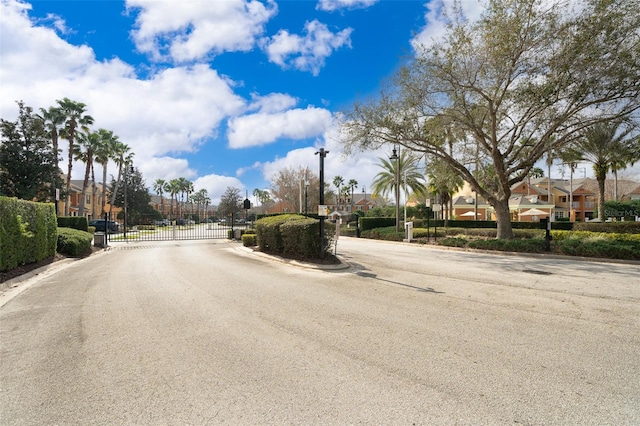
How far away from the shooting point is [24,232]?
408 inches

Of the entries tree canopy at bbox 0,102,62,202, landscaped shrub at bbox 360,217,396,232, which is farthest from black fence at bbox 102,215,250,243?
landscaped shrub at bbox 360,217,396,232

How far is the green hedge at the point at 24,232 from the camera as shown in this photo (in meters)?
9.40

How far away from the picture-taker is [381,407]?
3074 mm

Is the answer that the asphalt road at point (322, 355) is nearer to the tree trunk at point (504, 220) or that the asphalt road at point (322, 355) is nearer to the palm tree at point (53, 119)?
the tree trunk at point (504, 220)

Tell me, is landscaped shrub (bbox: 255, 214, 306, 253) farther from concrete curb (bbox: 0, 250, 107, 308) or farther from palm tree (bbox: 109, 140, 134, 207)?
palm tree (bbox: 109, 140, 134, 207)

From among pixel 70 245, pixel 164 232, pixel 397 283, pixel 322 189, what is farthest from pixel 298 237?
pixel 164 232

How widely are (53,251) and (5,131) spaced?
69.8 feet

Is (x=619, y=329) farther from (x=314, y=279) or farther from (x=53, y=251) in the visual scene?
(x=53, y=251)

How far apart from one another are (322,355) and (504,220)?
58.1ft

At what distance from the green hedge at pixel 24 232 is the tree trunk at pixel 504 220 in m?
20.2

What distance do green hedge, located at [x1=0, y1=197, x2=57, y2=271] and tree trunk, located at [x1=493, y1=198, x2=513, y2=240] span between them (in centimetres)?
2022

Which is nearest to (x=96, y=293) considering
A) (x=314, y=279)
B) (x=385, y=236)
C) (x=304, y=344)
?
(x=314, y=279)

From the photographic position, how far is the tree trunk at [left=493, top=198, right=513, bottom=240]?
18.8 meters

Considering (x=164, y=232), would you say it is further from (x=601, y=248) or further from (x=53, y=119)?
(x=601, y=248)
